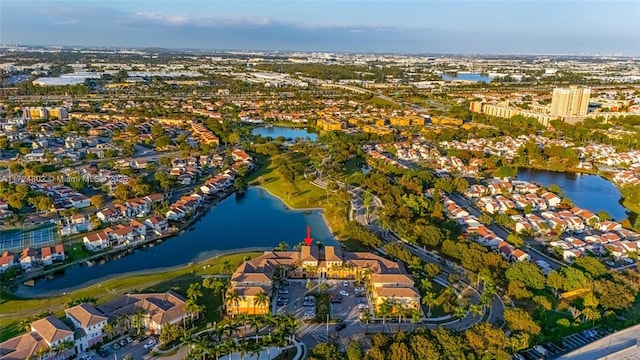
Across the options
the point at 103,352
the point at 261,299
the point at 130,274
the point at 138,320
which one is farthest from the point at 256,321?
the point at 130,274

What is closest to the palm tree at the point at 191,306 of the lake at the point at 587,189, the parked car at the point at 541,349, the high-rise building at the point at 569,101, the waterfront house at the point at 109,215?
the waterfront house at the point at 109,215

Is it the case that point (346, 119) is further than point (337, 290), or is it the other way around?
point (346, 119)

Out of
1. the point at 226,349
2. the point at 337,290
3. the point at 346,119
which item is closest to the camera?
the point at 226,349

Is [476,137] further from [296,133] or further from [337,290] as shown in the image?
[337,290]

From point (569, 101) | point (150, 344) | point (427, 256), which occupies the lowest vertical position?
point (150, 344)

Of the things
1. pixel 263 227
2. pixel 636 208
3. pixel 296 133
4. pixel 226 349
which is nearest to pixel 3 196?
pixel 263 227

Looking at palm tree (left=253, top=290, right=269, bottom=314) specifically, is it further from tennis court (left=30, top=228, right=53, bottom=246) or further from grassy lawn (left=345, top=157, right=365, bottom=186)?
grassy lawn (left=345, top=157, right=365, bottom=186)

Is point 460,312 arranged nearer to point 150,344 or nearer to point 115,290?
point 150,344
